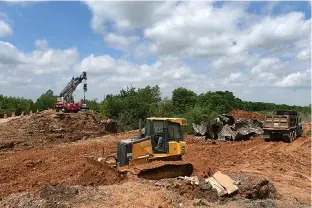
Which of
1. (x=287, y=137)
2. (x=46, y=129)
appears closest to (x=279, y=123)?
(x=287, y=137)

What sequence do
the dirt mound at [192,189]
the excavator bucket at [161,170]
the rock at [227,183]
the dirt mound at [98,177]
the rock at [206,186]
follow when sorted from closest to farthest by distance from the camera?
the dirt mound at [192,189] → the rock at [227,183] → the rock at [206,186] → the excavator bucket at [161,170] → the dirt mound at [98,177]

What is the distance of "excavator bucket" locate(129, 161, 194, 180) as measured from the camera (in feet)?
33.8

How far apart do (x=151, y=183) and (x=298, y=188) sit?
5438 millimetres

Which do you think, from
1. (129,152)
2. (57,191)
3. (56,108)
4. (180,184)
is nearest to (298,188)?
(180,184)

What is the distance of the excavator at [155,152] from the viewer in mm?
10633

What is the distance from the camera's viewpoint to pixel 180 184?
9727 mm

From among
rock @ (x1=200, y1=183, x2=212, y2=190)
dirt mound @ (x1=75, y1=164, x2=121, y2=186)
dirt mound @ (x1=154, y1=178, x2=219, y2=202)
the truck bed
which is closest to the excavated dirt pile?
dirt mound @ (x1=75, y1=164, x2=121, y2=186)

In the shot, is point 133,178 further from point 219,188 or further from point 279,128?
point 279,128

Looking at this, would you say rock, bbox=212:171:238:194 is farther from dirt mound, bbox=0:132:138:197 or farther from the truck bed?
the truck bed

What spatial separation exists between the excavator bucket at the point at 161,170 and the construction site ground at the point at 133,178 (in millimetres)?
324

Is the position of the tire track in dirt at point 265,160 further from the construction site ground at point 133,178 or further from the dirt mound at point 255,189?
the dirt mound at point 255,189

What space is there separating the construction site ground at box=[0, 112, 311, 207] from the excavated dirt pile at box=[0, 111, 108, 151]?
0.51ft

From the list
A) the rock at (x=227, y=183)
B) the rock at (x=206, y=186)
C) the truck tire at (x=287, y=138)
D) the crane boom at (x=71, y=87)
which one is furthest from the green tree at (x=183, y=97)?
the rock at (x=206, y=186)

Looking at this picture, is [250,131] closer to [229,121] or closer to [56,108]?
[229,121]
